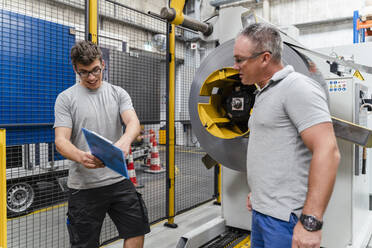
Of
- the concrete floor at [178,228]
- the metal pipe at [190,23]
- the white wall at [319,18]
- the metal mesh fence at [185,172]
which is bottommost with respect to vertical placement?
the concrete floor at [178,228]

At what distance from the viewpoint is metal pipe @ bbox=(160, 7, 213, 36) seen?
96.9 inches

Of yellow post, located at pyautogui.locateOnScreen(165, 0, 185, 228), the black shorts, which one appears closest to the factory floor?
yellow post, located at pyautogui.locateOnScreen(165, 0, 185, 228)

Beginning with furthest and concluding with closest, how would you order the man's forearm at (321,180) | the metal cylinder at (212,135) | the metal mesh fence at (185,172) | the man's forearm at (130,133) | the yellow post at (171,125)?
1. the metal mesh fence at (185,172)
2. the yellow post at (171,125)
3. the metal cylinder at (212,135)
4. the man's forearm at (130,133)
5. the man's forearm at (321,180)

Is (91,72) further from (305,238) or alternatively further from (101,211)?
(305,238)

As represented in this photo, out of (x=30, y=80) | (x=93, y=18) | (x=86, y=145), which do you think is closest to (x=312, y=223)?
(x=86, y=145)

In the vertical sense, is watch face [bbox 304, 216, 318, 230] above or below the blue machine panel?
below

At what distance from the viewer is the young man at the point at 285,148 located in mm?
1150

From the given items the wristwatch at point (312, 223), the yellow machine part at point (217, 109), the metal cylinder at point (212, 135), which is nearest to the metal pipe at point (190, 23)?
the metal cylinder at point (212, 135)

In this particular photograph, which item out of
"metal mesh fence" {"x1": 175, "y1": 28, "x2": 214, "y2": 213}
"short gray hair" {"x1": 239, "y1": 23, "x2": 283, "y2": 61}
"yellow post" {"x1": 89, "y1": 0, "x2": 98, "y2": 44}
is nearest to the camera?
"short gray hair" {"x1": 239, "y1": 23, "x2": 283, "y2": 61}

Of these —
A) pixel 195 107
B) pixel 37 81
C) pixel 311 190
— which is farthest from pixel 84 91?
pixel 37 81

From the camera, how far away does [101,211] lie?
6.49ft

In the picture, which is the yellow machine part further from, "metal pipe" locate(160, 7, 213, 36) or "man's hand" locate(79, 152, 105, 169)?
"man's hand" locate(79, 152, 105, 169)

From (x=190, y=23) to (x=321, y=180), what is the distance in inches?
75.0

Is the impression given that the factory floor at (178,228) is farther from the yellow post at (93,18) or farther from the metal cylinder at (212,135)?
the yellow post at (93,18)
